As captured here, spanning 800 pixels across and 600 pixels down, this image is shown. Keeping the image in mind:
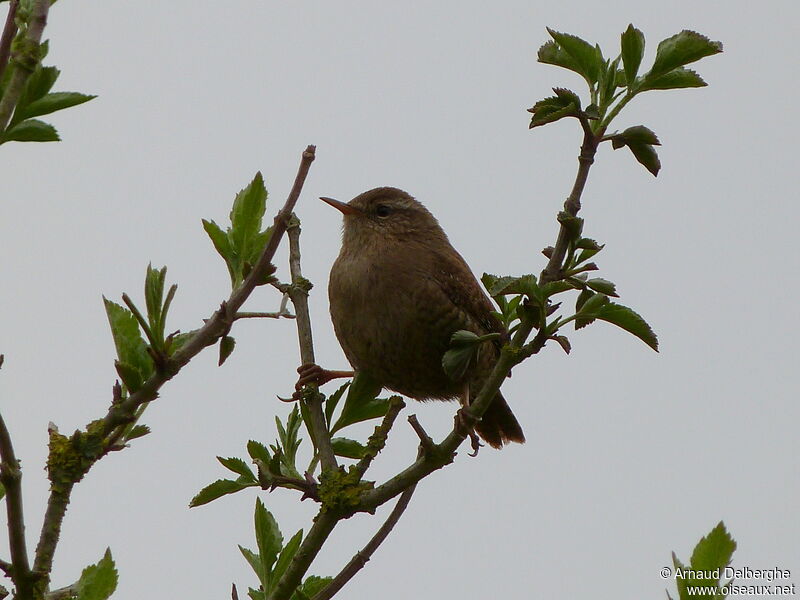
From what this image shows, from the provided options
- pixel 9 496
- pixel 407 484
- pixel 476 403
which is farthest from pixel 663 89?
pixel 9 496

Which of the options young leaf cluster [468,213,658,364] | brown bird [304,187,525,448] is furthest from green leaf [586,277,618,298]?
brown bird [304,187,525,448]

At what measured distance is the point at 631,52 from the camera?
8.05 feet

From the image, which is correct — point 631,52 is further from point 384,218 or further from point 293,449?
point 384,218

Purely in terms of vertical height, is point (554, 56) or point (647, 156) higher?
point (554, 56)

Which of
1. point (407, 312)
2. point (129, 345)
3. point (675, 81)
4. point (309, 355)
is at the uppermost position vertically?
point (675, 81)

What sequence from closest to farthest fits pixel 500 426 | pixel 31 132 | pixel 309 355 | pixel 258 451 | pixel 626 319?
1. pixel 31 132
2. pixel 626 319
3. pixel 258 451
4. pixel 309 355
5. pixel 500 426

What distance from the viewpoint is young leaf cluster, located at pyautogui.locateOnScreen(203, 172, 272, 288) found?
2742 millimetres

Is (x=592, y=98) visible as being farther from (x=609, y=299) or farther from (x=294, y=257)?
(x=294, y=257)

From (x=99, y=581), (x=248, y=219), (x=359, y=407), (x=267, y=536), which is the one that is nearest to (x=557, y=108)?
(x=248, y=219)

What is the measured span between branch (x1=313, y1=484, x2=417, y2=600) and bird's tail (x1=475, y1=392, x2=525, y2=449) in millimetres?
2393

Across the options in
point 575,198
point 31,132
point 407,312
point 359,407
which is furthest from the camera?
point 407,312

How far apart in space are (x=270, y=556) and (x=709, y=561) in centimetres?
115

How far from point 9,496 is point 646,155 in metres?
1.63

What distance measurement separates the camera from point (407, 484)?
2697 millimetres
